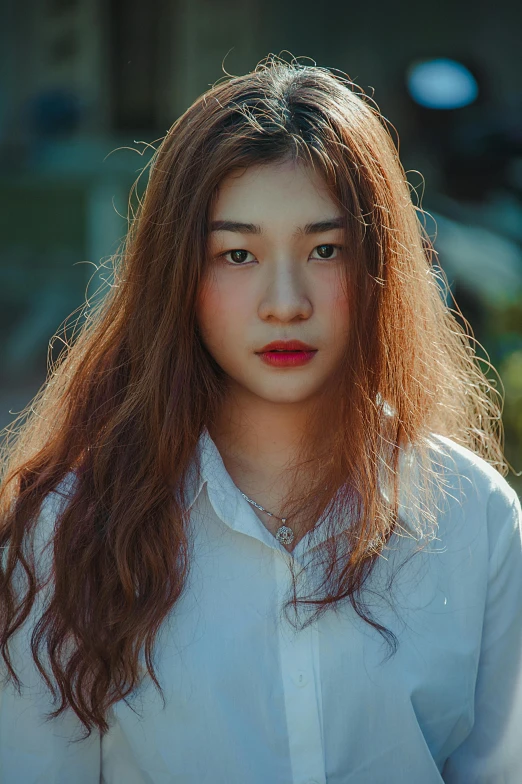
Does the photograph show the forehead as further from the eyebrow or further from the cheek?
the cheek

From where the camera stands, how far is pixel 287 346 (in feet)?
4.44

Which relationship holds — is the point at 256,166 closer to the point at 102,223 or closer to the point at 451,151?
the point at 451,151

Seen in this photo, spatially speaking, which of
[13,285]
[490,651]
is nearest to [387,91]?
[13,285]

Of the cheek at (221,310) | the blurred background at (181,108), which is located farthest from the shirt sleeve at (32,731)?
the blurred background at (181,108)

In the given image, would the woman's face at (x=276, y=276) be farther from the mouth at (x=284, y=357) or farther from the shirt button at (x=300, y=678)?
the shirt button at (x=300, y=678)

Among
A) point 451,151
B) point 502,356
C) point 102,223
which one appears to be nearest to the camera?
point 502,356

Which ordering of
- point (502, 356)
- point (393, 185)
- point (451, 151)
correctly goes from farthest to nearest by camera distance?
1. point (451, 151)
2. point (502, 356)
3. point (393, 185)

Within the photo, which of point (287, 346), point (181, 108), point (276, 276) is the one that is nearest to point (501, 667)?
point (287, 346)

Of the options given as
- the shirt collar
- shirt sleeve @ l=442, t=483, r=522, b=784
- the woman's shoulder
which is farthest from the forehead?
shirt sleeve @ l=442, t=483, r=522, b=784

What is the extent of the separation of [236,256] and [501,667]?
0.82 m

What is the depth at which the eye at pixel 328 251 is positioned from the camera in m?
1.36

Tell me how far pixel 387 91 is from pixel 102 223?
209 cm

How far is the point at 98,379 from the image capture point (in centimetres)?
154

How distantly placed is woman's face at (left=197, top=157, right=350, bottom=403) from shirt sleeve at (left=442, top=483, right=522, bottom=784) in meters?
0.44
